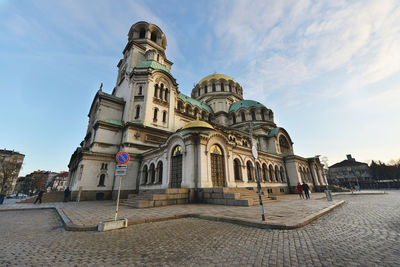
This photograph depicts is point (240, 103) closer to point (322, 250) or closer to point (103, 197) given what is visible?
point (103, 197)

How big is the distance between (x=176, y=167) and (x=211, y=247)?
12.3 metres

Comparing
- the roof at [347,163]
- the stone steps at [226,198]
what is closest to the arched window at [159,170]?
the stone steps at [226,198]

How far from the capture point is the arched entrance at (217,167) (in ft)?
51.4

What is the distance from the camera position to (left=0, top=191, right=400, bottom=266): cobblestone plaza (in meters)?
3.47

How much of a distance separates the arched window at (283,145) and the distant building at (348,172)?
51.3 m

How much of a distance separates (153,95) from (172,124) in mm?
5378

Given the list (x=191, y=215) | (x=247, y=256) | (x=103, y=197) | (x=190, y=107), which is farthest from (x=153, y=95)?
(x=247, y=256)

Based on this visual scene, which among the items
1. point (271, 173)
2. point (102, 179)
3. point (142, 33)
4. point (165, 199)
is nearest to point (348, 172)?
point (271, 173)

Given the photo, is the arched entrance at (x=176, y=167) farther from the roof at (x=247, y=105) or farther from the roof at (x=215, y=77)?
the roof at (x=215, y=77)

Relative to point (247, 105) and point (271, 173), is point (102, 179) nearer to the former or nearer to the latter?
point (271, 173)

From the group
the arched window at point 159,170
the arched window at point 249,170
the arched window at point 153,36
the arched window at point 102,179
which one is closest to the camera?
the arched window at point 159,170

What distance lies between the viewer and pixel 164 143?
17828 mm

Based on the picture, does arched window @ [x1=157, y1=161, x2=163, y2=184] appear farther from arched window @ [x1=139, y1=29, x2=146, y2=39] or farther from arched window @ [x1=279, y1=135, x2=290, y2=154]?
arched window @ [x1=139, y1=29, x2=146, y2=39]

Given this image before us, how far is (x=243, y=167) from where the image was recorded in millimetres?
19578
